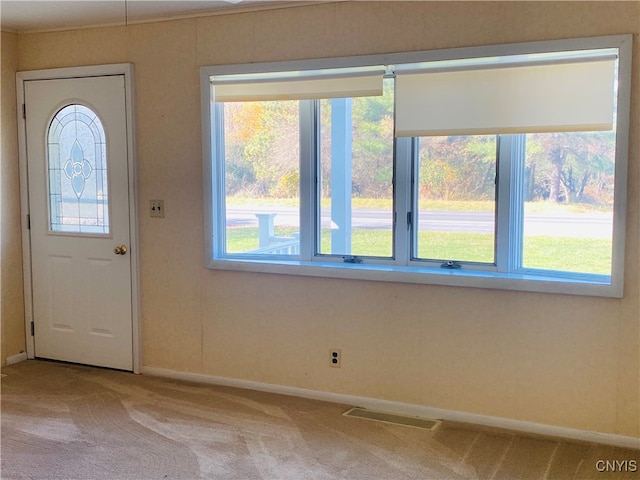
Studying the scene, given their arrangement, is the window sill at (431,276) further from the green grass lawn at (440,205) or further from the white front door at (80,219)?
the white front door at (80,219)

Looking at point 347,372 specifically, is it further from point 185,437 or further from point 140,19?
point 140,19

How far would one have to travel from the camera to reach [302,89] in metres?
3.65

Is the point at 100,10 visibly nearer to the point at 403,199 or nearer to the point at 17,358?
the point at 403,199

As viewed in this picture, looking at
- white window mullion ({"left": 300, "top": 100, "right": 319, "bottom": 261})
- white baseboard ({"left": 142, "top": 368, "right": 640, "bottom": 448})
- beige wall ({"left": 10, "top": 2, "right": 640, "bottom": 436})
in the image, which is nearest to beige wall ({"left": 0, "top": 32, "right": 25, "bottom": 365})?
beige wall ({"left": 10, "top": 2, "right": 640, "bottom": 436})

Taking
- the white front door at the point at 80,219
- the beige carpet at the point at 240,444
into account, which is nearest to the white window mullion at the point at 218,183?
the white front door at the point at 80,219

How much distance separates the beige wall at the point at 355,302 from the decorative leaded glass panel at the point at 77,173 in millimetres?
344

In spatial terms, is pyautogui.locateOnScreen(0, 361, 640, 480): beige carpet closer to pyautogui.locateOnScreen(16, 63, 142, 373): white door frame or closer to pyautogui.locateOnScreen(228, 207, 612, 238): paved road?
pyautogui.locateOnScreen(16, 63, 142, 373): white door frame

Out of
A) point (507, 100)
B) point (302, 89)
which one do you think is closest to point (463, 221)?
point (507, 100)

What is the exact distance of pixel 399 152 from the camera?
3607mm

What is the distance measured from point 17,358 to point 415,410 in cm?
299

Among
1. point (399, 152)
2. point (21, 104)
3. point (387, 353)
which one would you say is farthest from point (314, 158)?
point (21, 104)

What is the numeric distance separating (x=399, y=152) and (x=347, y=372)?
4.46 ft

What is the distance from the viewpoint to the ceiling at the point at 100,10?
362 cm

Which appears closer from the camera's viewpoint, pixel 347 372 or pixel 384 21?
pixel 384 21
